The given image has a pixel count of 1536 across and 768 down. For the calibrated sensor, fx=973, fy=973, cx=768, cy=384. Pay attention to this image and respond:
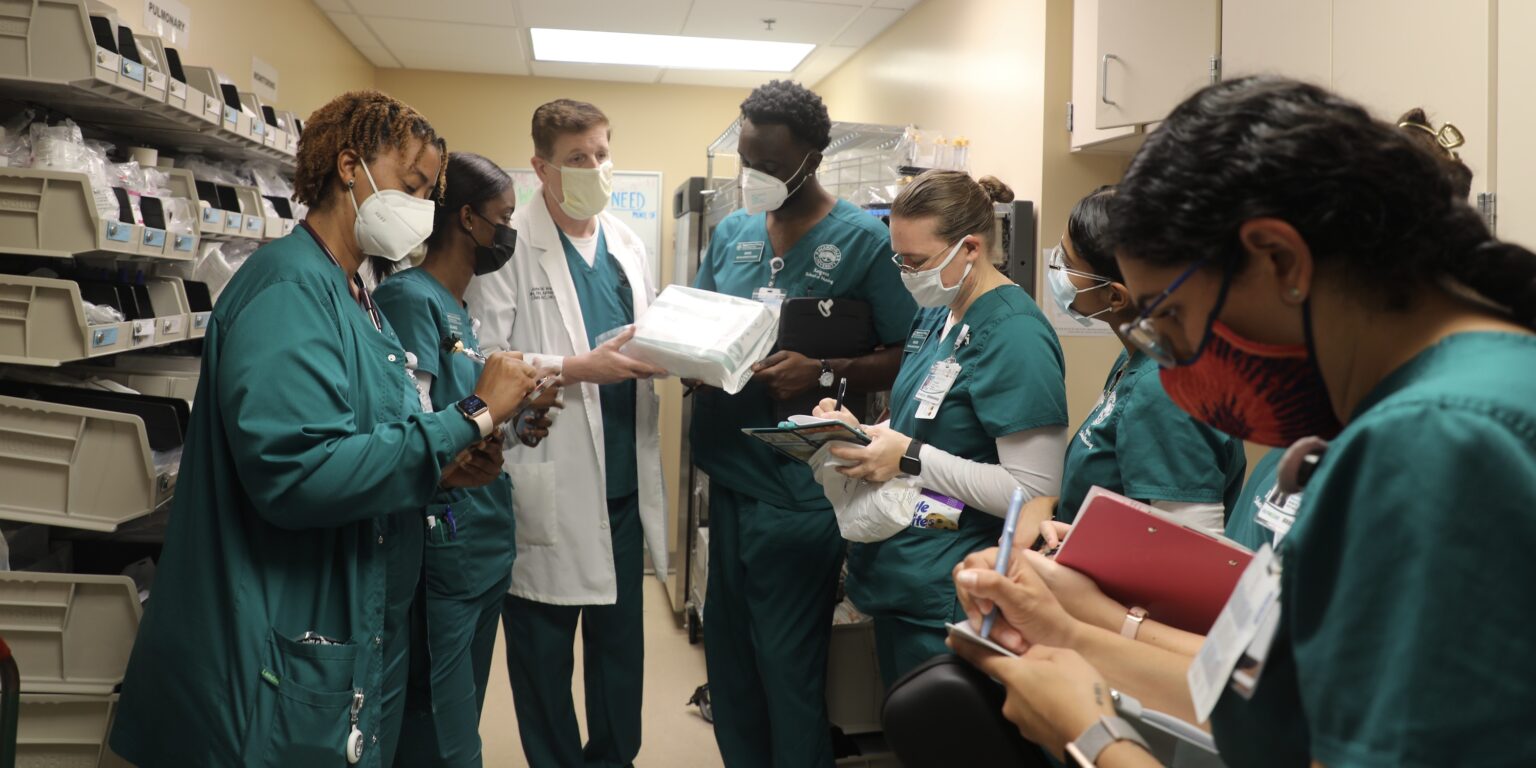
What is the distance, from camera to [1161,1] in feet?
9.20

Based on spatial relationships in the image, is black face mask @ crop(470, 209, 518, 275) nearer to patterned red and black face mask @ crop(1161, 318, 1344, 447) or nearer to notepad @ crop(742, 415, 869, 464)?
notepad @ crop(742, 415, 869, 464)

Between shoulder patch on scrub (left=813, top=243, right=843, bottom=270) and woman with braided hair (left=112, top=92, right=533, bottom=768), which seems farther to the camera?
shoulder patch on scrub (left=813, top=243, right=843, bottom=270)

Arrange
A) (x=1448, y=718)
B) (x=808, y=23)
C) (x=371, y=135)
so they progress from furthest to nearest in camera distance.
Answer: (x=808, y=23)
(x=371, y=135)
(x=1448, y=718)

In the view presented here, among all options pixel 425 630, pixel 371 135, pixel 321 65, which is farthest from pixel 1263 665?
pixel 321 65

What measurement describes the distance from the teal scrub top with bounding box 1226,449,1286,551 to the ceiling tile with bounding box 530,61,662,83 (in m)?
5.43

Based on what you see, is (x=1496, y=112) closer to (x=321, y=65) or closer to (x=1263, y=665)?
(x=1263, y=665)

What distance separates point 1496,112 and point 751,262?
1670 millimetres

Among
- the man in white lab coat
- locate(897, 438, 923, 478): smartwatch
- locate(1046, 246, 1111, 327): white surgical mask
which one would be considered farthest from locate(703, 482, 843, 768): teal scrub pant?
locate(1046, 246, 1111, 327): white surgical mask

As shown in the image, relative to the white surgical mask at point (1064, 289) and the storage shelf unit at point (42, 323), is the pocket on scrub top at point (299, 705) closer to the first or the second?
the storage shelf unit at point (42, 323)

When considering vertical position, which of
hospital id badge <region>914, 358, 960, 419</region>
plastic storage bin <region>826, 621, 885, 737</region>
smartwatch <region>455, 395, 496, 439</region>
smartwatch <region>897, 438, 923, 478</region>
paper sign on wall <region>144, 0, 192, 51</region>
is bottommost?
plastic storage bin <region>826, 621, 885, 737</region>

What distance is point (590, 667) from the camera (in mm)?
2736

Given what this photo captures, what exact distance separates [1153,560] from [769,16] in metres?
4.25

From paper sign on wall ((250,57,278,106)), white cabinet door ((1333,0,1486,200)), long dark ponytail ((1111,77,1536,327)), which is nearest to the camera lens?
long dark ponytail ((1111,77,1536,327))

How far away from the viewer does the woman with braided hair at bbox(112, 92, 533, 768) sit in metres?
1.43
